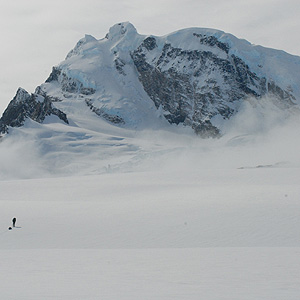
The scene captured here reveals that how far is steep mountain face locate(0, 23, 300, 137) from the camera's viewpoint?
141 m

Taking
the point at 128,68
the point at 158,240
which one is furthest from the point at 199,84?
the point at 158,240

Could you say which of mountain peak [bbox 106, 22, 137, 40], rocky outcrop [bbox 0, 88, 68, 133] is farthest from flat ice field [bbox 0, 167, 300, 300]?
mountain peak [bbox 106, 22, 137, 40]

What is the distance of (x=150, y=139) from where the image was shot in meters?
128

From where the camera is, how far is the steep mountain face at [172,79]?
461 feet

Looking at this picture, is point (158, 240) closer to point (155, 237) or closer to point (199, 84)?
point (155, 237)

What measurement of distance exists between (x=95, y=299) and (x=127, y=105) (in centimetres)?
13207

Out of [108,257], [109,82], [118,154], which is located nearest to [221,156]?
[118,154]

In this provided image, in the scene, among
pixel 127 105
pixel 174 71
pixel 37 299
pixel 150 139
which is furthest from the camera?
pixel 174 71

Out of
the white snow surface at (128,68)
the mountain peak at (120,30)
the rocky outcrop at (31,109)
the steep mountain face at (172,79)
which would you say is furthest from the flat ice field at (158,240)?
the mountain peak at (120,30)

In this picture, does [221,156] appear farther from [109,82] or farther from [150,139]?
[109,82]

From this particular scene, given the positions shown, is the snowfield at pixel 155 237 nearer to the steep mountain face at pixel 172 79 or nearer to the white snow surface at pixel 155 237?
the white snow surface at pixel 155 237

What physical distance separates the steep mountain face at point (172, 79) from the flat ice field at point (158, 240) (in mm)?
100881

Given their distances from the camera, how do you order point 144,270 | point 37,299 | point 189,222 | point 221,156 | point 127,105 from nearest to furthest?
1. point 37,299
2. point 144,270
3. point 189,222
4. point 221,156
5. point 127,105

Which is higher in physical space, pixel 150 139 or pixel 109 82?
pixel 109 82
